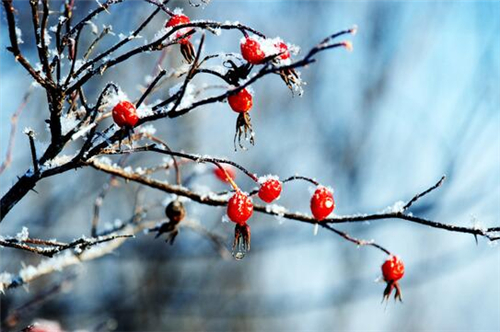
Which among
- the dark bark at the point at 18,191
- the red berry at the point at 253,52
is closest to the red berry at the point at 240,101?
the red berry at the point at 253,52

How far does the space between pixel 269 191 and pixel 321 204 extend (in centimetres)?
16

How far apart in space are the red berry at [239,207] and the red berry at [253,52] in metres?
0.43

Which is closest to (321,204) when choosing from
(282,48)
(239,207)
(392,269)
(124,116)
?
(239,207)

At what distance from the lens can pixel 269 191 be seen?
1.62 m

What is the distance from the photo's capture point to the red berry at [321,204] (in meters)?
1.63

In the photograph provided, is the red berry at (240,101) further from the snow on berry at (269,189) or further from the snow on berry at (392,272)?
the snow on berry at (392,272)

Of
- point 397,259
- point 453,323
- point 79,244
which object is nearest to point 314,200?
point 397,259

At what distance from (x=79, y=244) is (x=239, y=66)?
0.56 metres

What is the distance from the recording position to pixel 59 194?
487 centimetres

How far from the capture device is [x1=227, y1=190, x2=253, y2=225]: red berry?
5.22 feet

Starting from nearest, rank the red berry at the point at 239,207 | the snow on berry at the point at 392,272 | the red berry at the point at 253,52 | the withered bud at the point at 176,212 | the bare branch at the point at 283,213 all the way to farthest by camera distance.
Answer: the red berry at the point at 253,52 → the bare branch at the point at 283,213 → the red berry at the point at 239,207 → the snow on berry at the point at 392,272 → the withered bud at the point at 176,212

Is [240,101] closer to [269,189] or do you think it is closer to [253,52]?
[253,52]

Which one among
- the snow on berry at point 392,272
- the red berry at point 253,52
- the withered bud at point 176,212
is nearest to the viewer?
the red berry at point 253,52

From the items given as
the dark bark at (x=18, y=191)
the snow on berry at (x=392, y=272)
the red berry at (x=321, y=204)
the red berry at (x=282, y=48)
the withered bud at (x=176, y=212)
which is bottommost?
the dark bark at (x=18, y=191)
